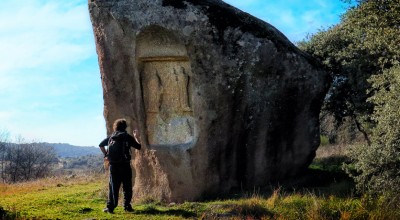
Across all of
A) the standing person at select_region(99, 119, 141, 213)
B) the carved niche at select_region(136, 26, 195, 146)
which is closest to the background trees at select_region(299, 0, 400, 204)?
the carved niche at select_region(136, 26, 195, 146)

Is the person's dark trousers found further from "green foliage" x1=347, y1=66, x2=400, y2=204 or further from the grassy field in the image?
"green foliage" x1=347, y1=66, x2=400, y2=204

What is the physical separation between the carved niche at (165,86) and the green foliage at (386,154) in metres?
4.35

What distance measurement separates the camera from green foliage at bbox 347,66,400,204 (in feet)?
33.8

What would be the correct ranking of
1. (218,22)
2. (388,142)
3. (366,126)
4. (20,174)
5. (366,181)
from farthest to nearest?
(20,174), (366,126), (218,22), (366,181), (388,142)

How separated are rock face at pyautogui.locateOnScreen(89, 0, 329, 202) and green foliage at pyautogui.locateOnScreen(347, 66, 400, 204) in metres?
2.78

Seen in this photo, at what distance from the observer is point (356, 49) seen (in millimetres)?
20391

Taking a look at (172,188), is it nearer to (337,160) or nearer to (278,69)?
(278,69)

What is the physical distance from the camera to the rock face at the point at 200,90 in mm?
12422

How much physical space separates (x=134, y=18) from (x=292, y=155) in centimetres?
580

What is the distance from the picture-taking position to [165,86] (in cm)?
1295

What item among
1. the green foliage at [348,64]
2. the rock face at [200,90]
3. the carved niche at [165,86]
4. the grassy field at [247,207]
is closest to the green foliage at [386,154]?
the grassy field at [247,207]

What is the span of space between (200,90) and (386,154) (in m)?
4.69

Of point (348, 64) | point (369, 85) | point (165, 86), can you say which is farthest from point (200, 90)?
point (348, 64)

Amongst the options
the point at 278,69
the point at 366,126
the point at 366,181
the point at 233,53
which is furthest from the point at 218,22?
the point at 366,126
